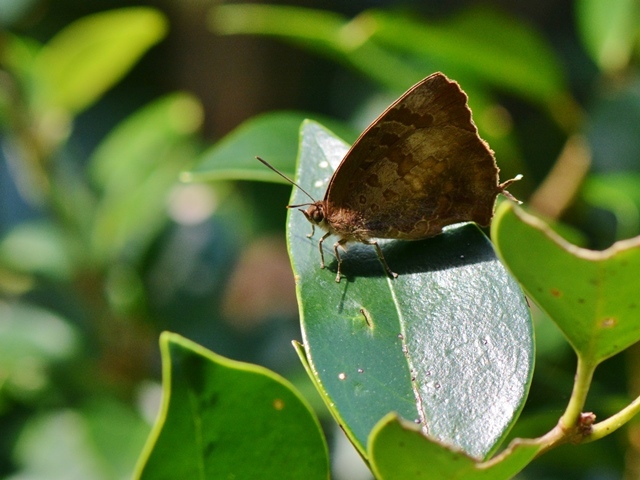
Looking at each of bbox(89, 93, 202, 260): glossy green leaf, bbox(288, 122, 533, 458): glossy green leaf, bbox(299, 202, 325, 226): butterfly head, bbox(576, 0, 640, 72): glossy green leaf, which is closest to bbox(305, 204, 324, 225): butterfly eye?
bbox(299, 202, 325, 226): butterfly head

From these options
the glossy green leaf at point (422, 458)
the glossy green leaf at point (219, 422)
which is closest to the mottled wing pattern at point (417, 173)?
the glossy green leaf at point (219, 422)

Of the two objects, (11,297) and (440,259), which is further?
(11,297)

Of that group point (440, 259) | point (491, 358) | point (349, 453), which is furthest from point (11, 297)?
point (491, 358)

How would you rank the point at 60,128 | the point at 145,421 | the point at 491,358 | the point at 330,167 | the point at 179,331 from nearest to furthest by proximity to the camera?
the point at 491,358, the point at 330,167, the point at 145,421, the point at 60,128, the point at 179,331

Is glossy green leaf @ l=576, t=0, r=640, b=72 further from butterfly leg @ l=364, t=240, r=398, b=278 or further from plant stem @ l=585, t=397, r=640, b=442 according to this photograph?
plant stem @ l=585, t=397, r=640, b=442

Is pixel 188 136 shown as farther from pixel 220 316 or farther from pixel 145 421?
pixel 145 421

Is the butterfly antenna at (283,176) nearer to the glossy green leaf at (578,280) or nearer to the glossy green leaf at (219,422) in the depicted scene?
the glossy green leaf at (219,422)

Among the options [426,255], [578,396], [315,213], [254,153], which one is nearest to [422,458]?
[578,396]

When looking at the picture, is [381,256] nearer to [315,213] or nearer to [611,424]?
[315,213]
